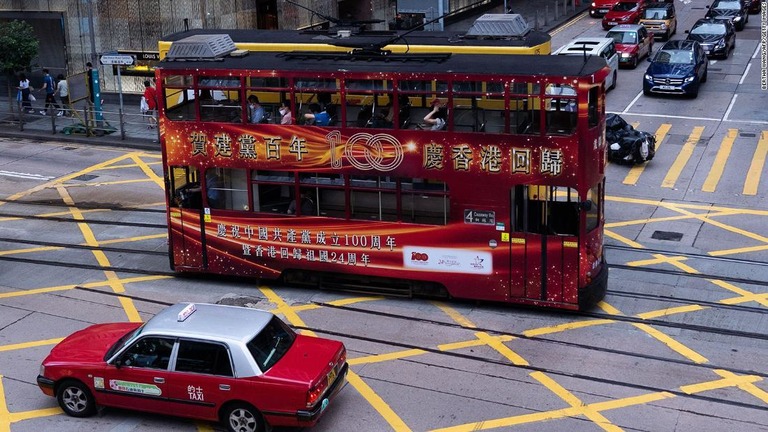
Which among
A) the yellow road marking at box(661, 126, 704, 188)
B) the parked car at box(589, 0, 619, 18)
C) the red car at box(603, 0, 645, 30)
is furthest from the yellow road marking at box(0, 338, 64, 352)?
the parked car at box(589, 0, 619, 18)

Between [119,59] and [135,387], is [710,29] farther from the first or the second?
[135,387]

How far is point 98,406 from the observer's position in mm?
14352

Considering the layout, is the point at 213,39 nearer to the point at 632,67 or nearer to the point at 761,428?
the point at 761,428

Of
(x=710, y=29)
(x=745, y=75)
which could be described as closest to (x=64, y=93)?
(x=745, y=75)

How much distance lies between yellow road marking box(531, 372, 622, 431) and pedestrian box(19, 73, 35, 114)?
22.6 m

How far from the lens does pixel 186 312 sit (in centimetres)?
1415

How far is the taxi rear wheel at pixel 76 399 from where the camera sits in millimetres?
14234

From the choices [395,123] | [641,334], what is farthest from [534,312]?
[395,123]

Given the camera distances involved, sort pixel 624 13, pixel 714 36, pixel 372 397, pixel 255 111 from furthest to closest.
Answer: pixel 624 13 < pixel 714 36 < pixel 255 111 < pixel 372 397

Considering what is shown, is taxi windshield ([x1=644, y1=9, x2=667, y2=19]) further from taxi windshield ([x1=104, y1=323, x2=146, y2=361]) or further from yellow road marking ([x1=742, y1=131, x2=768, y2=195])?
taxi windshield ([x1=104, y1=323, x2=146, y2=361])

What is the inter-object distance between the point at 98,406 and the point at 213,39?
24.5 feet

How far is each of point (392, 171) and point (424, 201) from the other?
74cm

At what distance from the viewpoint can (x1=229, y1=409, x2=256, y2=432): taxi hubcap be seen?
532 inches

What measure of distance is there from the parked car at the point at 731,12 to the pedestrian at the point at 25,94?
94.6 ft
